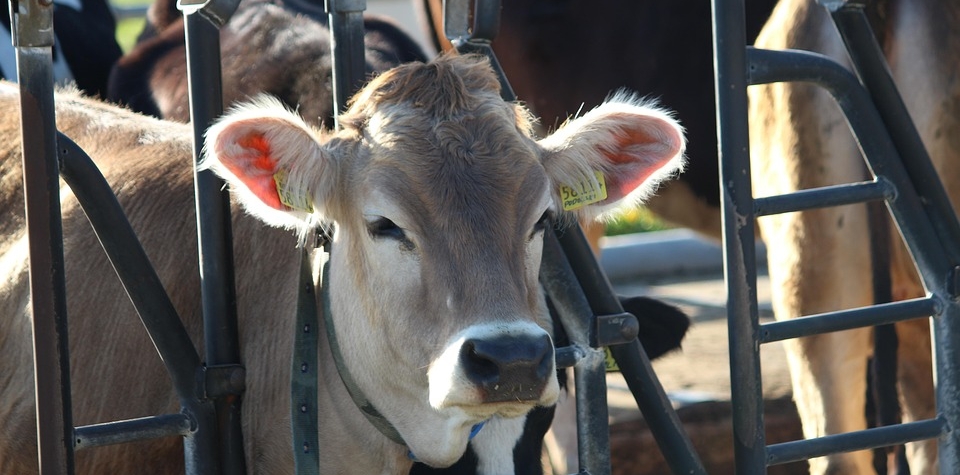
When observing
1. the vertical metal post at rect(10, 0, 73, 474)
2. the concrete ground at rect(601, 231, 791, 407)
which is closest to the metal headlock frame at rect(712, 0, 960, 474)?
the vertical metal post at rect(10, 0, 73, 474)

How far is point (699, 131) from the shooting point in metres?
4.67

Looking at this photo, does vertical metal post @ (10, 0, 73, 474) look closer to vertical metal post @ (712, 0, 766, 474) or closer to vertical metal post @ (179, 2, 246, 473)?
vertical metal post @ (179, 2, 246, 473)

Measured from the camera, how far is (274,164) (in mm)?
2441

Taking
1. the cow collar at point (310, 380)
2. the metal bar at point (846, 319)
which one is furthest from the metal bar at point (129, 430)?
the metal bar at point (846, 319)

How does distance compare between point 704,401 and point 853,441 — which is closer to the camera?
point 853,441

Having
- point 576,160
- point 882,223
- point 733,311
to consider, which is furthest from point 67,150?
point 882,223

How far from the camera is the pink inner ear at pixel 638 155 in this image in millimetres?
2658

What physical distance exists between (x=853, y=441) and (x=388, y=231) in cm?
110

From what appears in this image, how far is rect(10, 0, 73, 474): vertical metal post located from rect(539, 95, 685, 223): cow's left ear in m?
1.06

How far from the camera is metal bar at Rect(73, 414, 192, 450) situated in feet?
7.04

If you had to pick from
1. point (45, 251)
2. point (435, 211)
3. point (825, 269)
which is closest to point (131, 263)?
point (45, 251)

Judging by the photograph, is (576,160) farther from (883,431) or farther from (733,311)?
Answer: (883,431)

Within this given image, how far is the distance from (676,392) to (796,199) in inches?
110

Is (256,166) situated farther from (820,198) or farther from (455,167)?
(820,198)
